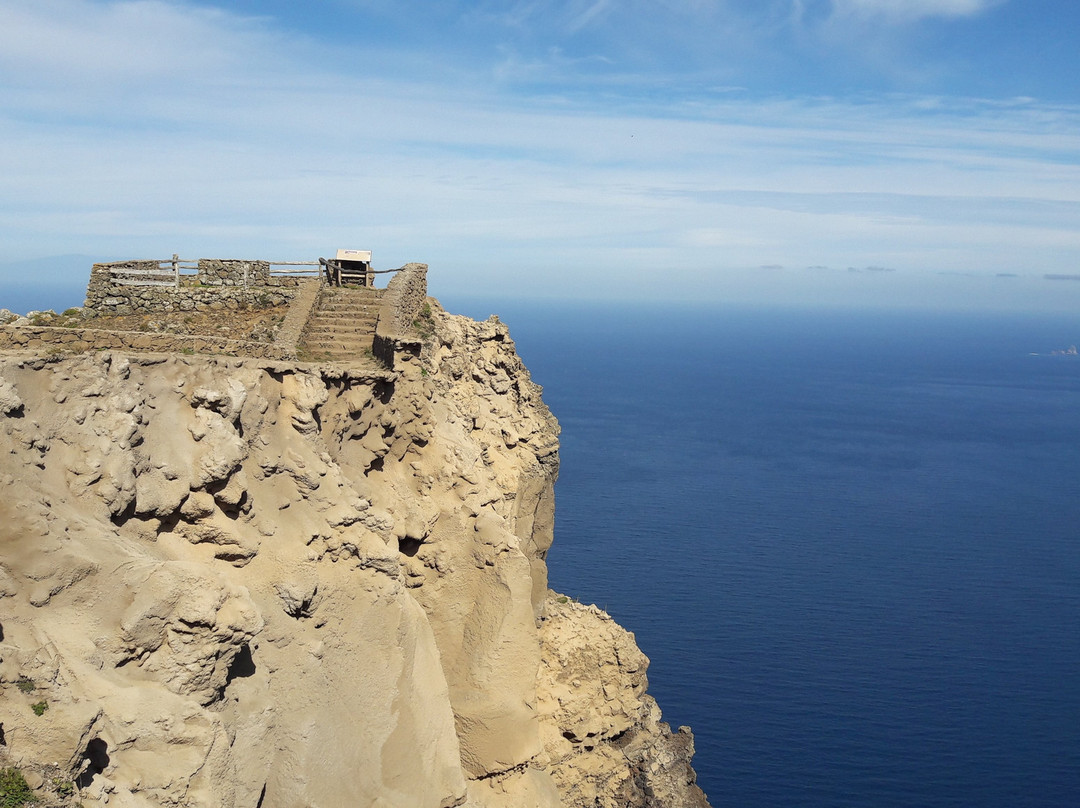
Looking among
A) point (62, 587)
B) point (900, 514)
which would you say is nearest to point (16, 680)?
point (62, 587)

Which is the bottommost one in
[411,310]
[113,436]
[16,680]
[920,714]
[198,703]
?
[920,714]

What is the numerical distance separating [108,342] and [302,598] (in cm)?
807

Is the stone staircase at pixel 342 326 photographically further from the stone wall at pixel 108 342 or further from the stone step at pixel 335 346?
the stone wall at pixel 108 342

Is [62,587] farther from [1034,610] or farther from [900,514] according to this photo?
[900,514]

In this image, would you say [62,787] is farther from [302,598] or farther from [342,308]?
[342,308]

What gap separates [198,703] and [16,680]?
130 inches

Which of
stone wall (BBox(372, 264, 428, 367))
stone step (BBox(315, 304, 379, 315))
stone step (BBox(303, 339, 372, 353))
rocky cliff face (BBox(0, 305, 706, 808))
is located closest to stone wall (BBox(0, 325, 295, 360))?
rocky cliff face (BBox(0, 305, 706, 808))

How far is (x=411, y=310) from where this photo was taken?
2958 cm

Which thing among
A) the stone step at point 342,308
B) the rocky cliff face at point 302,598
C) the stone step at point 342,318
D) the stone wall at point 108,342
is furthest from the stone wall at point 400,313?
the stone wall at point 108,342

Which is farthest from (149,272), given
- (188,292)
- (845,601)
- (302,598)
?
(845,601)

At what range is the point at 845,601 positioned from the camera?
72500 millimetres

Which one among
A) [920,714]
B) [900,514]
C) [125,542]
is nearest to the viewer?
[125,542]

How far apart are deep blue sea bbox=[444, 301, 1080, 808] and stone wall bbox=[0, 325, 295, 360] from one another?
3625 centimetres

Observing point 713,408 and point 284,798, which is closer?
point 284,798
